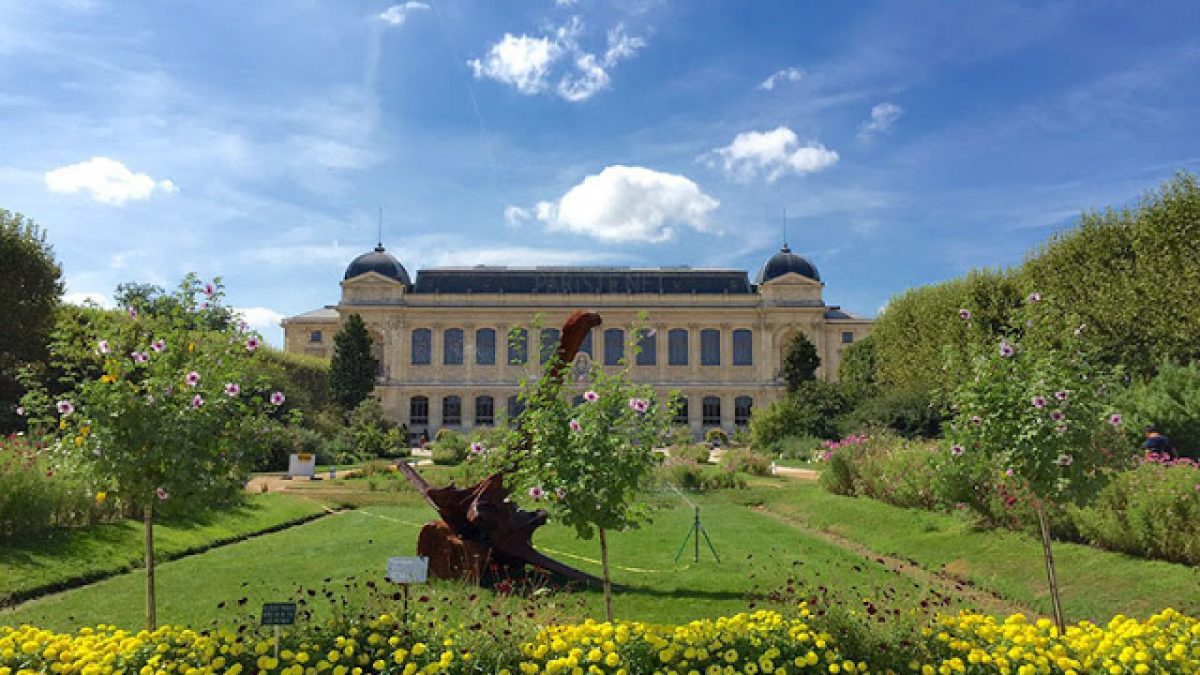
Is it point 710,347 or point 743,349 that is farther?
point 710,347

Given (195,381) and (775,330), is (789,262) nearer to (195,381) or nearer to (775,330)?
(775,330)

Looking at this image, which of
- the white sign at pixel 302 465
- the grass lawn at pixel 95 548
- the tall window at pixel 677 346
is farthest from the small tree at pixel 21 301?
the tall window at pixel 677 346

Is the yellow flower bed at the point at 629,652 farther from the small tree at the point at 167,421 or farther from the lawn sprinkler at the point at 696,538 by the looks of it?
the lawn sprinkler at the point at 696,538

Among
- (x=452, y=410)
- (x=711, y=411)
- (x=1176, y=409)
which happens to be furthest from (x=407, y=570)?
(x=711, y=411)

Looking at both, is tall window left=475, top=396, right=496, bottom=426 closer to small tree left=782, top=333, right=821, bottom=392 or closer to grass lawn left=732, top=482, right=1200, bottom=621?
small tree left=782, top=333, right=821, bottom=392

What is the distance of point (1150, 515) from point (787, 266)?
55524 millimetres

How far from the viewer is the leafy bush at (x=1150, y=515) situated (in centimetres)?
1031

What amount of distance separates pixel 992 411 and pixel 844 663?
3.94 meters

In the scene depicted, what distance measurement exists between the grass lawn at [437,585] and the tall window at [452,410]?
154 ft

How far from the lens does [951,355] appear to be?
8867 millimetres

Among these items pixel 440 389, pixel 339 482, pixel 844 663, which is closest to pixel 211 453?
pixel 844 663

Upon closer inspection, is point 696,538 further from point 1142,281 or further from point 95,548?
point 1142,281

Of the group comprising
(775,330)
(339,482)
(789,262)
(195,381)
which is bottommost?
(339,482)

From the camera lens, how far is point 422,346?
213 ft
